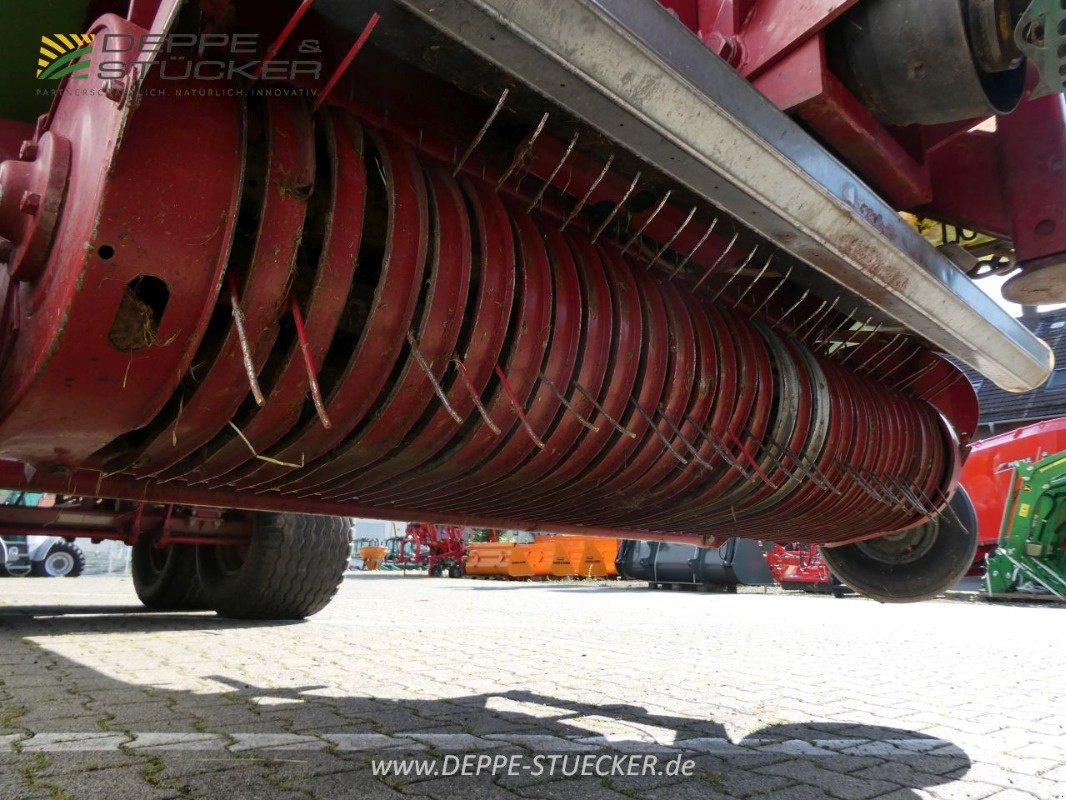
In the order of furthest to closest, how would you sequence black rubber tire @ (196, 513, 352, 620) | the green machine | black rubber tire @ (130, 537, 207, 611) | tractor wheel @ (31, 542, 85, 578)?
tractor wheel @ (31, 542, 85, 578), the green machine, black rubber tire @ (130, 537, 207, 611), black rubber tire @ (196, 513, 352, 620)

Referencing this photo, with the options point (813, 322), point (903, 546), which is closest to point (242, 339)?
point (813, 322)

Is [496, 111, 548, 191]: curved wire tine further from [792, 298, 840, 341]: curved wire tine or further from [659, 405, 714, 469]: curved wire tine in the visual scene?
[792, 298, 840, 341]: curved wire tine

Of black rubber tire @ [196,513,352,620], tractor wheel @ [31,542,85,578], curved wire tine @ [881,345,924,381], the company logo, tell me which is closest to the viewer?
the company logo

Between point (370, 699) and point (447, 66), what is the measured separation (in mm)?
2267

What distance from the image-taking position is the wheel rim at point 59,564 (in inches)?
533

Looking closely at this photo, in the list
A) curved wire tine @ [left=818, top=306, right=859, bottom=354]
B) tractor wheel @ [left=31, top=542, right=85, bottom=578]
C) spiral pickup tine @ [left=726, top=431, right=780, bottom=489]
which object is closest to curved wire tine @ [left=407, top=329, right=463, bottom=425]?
spiral pickup tine @ [left=726, top=431, right=780, bottom=489]

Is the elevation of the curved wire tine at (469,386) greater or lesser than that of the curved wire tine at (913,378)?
lesser

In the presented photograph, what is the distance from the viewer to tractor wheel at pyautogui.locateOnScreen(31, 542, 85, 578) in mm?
13406

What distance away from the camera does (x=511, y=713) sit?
2543mm

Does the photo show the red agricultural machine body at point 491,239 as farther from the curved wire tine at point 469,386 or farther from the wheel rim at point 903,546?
the wheel rim at point 903,546

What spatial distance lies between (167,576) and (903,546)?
4.99 m

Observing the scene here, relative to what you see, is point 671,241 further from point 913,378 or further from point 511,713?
point 511,713

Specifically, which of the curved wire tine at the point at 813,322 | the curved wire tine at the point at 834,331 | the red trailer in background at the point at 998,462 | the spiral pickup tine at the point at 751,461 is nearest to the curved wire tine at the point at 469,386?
the spiral pickup tine at the point at 751,461

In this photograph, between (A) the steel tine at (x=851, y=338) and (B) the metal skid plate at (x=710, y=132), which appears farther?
(A) the steel tine at (x=851, y=338)
